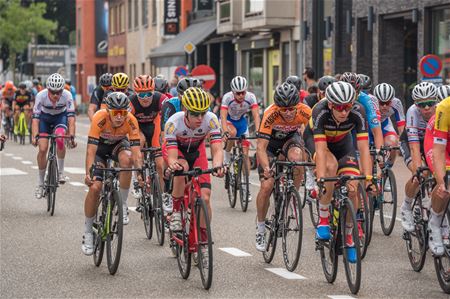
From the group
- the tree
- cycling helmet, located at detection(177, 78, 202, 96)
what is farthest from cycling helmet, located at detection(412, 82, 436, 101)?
the tree

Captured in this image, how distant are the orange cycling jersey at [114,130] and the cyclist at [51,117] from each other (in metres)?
4.72

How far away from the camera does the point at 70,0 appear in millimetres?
107688

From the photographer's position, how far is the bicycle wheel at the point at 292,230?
437 inches

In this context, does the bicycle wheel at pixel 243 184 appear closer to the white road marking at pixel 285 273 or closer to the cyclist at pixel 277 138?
the cyclist at pixel 277 138

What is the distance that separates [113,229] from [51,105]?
262 inches

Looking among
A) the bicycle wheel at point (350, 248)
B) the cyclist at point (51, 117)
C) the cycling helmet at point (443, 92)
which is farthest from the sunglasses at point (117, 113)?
the cyclist at point (51, 117)

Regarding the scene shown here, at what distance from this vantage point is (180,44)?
5250 cm

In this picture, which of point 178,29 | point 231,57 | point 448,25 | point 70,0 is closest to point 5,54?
point 70,0

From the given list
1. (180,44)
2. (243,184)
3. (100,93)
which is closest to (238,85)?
(243,184)

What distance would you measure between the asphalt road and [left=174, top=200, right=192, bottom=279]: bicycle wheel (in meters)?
0.10

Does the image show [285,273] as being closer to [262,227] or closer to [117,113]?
[262,227]

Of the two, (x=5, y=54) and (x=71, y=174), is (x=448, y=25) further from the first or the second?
(x=5, y=54)

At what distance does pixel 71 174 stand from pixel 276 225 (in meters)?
13.6

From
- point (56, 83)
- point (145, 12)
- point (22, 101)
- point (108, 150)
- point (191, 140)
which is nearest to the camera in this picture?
point (191, 140)
